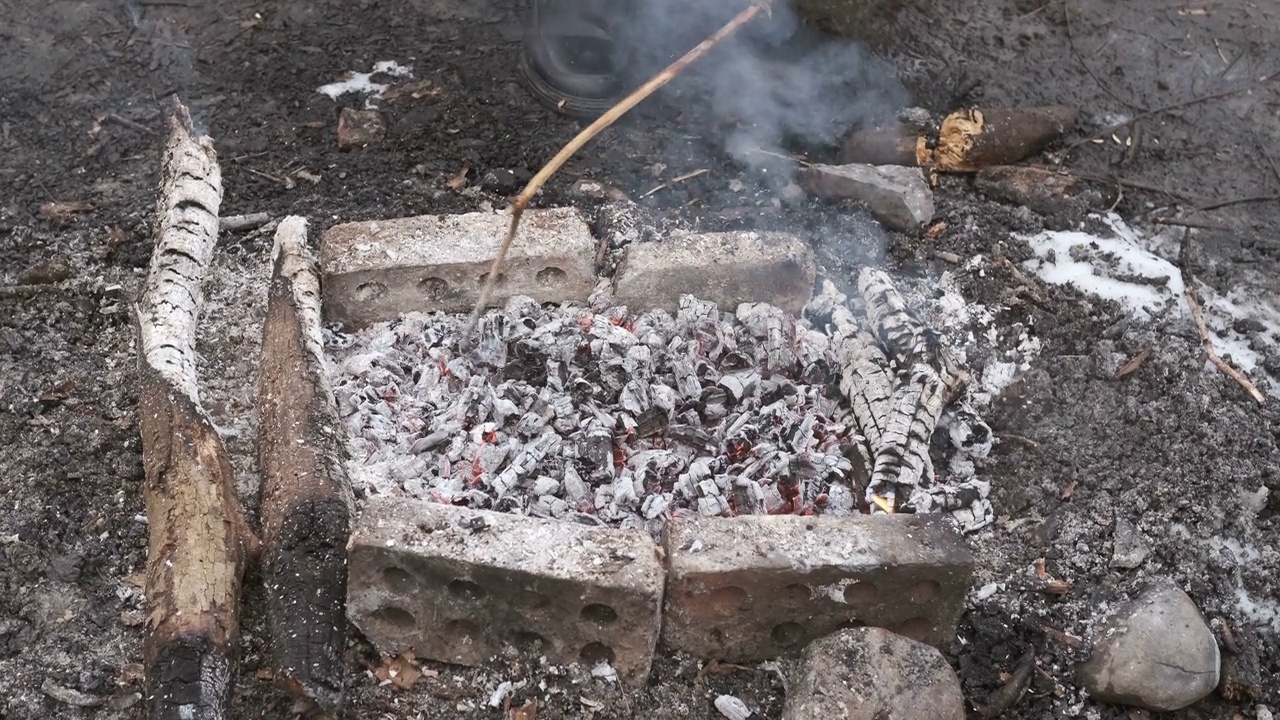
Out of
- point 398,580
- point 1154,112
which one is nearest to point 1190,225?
point 1154,112

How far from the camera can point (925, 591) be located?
12.3ft

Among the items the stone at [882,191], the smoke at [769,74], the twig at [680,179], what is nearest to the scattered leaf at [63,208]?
the twig at [680,179]

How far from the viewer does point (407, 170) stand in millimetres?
6488

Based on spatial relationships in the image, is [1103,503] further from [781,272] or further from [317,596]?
[317,596]

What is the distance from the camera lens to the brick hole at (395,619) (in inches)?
146

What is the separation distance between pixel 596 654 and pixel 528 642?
27 cm

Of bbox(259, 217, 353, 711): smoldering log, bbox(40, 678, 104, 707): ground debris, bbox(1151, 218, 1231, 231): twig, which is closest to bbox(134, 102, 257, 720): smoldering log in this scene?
bbox(259, 217, 353, 711): smoldering log

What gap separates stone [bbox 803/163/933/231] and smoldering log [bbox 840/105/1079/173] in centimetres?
32

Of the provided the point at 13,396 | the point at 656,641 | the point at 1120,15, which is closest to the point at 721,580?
the point at 656,641

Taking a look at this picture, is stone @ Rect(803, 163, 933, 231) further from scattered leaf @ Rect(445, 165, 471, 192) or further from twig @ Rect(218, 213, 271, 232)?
twig @ Rect(218, 213, 271, 232)

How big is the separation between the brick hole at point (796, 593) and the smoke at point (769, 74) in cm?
365

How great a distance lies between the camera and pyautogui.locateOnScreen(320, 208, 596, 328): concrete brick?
4883 mm

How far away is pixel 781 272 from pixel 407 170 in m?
2.87

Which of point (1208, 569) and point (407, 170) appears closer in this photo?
point (1208, 569)
